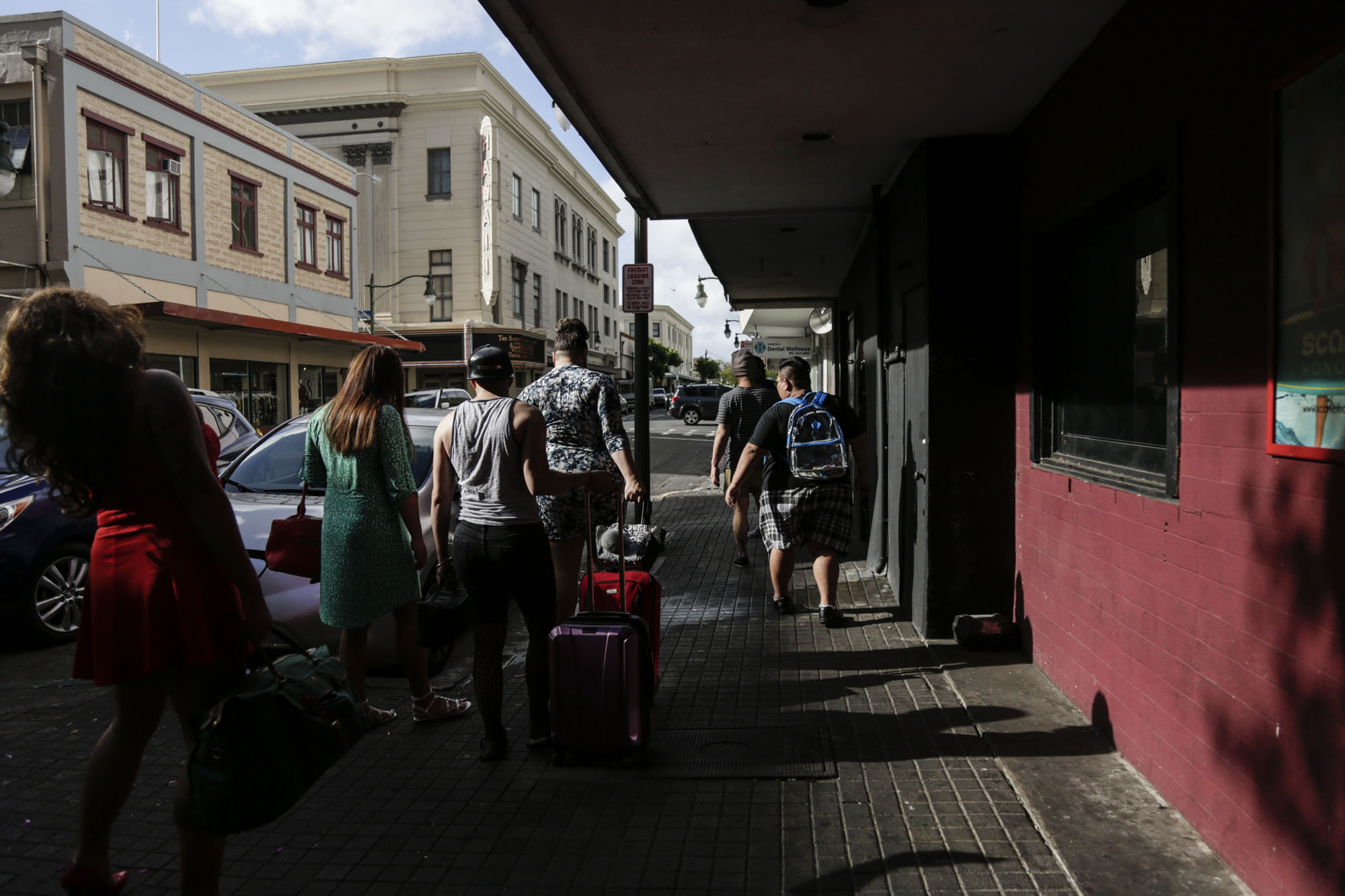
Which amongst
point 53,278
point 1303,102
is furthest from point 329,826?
point 53,278

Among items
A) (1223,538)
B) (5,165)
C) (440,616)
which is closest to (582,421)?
(440,616)

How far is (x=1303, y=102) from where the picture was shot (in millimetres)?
2562

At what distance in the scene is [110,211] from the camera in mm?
18953

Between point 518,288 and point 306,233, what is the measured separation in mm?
13931

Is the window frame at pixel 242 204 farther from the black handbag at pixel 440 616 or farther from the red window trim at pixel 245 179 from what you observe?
the black handbag at pixel 440 616

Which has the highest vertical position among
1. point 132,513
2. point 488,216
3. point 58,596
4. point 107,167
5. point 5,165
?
point 488,216

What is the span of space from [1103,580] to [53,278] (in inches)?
770

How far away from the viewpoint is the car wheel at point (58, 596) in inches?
244

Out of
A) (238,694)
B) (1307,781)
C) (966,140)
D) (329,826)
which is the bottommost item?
(329,826)

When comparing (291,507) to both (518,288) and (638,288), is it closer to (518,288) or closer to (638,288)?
(638,288)

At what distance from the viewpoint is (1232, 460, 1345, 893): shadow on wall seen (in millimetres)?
2404

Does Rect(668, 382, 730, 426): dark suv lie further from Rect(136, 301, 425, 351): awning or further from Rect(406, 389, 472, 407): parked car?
Rect(406, 389, 472, 407): parked car

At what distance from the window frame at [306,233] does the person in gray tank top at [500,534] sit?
959 inches

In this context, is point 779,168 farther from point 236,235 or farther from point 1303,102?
point 236,235
